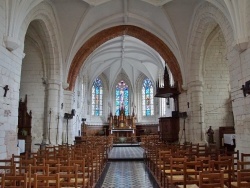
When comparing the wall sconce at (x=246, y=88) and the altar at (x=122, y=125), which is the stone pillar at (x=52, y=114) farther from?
the altar at (x=122, y=125)

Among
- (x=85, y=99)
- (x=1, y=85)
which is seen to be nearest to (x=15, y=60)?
(x=1, y=85)

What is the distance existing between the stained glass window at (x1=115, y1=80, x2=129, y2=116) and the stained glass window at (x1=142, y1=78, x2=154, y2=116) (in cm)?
209

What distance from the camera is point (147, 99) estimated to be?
96.8 feet

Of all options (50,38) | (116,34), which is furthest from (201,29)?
(50,38)

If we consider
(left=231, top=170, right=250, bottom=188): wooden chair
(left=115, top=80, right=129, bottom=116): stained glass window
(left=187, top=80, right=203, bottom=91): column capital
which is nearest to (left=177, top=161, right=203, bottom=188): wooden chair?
(left=231, top=170, right=250, bottom=188): wooden chair

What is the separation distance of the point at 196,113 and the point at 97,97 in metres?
17.7

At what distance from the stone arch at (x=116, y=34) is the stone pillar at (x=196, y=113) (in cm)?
165

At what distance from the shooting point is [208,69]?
1388cm

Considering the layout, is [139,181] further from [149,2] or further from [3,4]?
[149,2]

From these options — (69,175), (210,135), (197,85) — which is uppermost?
(197,85)

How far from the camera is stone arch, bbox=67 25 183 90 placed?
615 inches

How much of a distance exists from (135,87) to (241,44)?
22.4m

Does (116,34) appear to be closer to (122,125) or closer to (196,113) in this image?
(196,113)

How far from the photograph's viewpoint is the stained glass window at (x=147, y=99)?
29.3 m
